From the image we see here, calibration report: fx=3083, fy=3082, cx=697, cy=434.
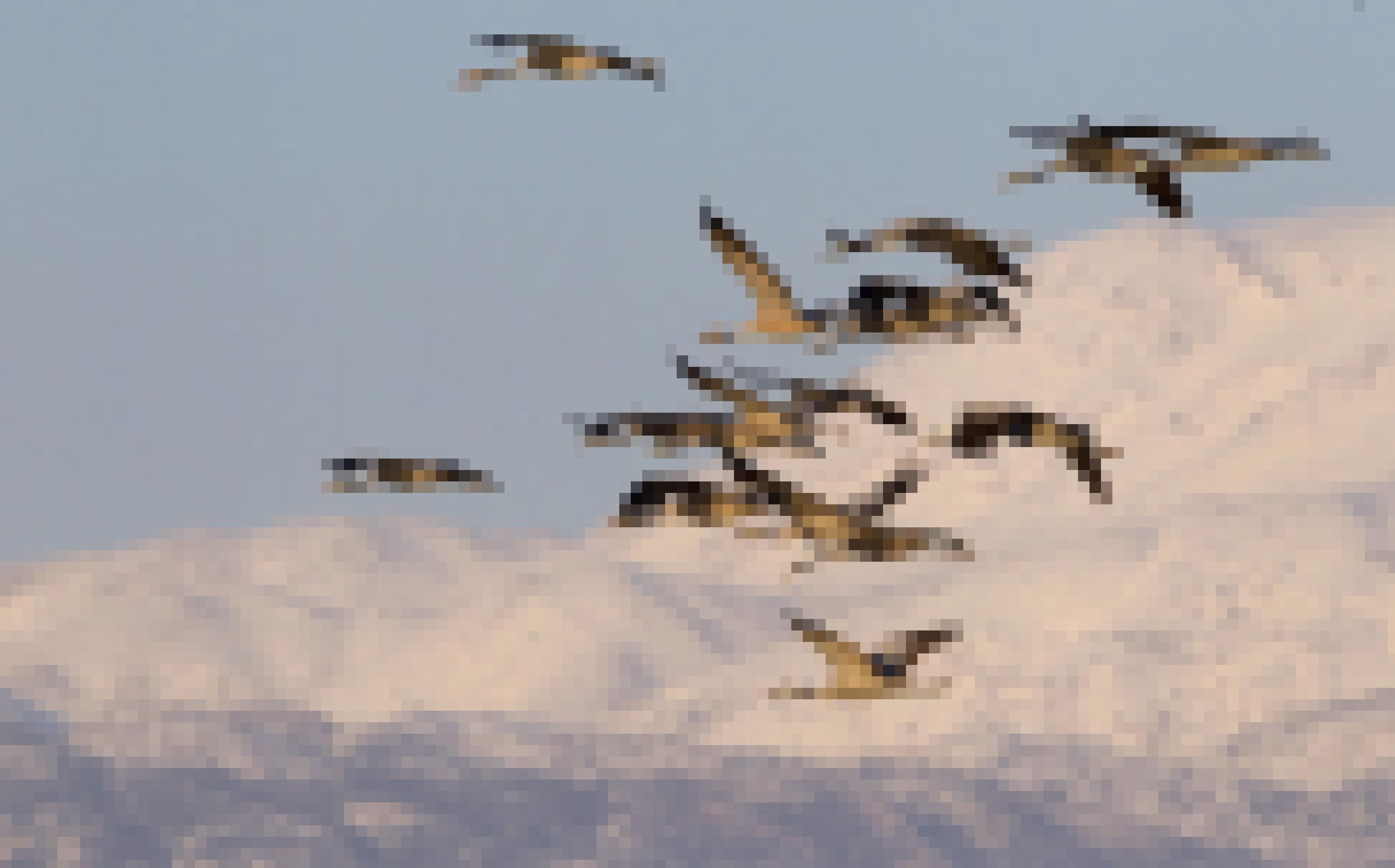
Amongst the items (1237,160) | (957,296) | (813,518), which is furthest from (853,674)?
(1237,160)

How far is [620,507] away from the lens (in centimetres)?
2647

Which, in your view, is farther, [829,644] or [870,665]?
[870,665]

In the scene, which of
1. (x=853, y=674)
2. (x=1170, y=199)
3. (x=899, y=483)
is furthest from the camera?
(x=853, y=674)

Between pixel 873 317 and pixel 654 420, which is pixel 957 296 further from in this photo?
pixel 654 420

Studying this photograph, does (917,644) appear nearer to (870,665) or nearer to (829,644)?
(829,644)

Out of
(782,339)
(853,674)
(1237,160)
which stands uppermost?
(1237,160)

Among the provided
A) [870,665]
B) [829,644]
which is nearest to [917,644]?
[829,644]

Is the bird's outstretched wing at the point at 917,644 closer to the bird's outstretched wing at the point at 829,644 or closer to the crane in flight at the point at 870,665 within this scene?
the crane in flight at the point at 870,665

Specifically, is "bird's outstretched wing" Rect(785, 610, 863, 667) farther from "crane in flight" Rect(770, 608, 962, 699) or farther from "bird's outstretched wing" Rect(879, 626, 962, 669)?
"bird's outstretched wing" Rect(879, 626, 962, 669)

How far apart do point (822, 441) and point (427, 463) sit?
11.3 ft

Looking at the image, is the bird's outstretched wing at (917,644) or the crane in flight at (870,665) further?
the crane in flight at (870,665)

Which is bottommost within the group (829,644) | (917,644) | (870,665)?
(870,665)

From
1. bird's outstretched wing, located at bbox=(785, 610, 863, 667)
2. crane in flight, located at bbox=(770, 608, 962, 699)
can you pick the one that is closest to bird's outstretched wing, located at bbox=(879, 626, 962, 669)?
crane in flight, located at bbox=(770, 608, 962, 699)

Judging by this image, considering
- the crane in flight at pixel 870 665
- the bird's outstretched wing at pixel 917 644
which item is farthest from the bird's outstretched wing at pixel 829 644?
the bird's outstretched wing at pixel 917 644
